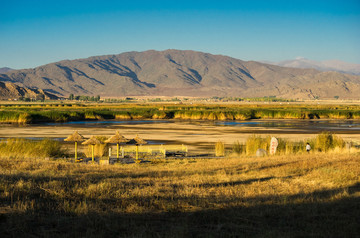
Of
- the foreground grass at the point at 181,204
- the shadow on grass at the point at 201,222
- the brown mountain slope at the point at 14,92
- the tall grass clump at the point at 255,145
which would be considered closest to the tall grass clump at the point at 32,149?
the foreground grass at the point at 181,204

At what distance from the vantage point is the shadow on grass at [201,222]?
8.40m

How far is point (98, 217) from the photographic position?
923 cm

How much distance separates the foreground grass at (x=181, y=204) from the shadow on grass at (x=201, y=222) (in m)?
0.02

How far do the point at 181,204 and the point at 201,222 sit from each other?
4.02 feet

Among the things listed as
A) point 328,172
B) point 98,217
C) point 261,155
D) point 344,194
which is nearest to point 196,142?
point 261,155

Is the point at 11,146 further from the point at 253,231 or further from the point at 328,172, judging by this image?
the point at 253,231

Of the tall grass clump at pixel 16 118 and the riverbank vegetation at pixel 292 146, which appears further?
the tall grass clump at pixel 16 118

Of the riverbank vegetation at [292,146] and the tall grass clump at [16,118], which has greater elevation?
the riverbank vegetation at [292,146]

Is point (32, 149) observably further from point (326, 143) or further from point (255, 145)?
point (326, 143)

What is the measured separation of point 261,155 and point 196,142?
1141 centimetres

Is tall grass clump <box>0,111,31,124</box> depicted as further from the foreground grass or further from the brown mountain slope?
the brown mountain slope

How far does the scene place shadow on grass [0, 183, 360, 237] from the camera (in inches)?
331

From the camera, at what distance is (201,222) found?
9.25m

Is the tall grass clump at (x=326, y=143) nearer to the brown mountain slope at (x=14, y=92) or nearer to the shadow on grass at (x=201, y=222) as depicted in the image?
the shadow on grass at (x=201, y=222)
